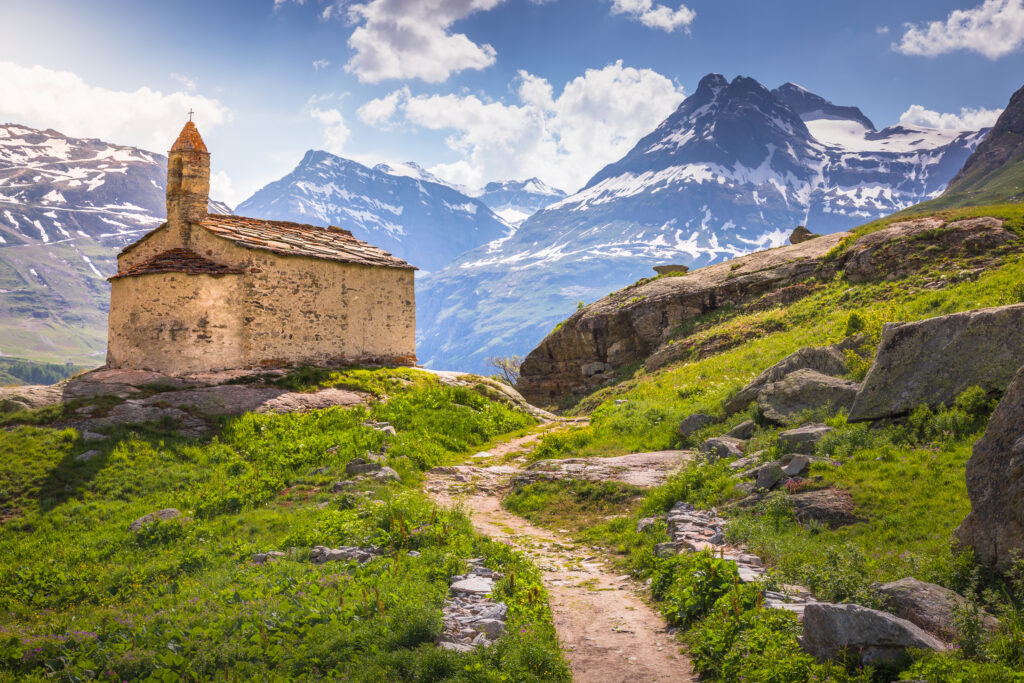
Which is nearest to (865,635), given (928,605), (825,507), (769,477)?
(928,605)

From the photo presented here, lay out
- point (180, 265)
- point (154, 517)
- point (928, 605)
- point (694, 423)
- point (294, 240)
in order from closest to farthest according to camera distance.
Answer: point (928, 605) < point (154, 517) < point (694, 423) < point (180, 265) < point (294, 240)

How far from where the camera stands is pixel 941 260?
29.0 m

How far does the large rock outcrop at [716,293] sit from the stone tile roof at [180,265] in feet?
72.5

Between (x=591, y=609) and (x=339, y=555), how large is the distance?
4.50 m

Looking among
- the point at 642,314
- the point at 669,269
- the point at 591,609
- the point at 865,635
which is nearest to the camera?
the point at 865,635

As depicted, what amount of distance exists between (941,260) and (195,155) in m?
34.0

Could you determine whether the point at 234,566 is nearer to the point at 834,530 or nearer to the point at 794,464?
the point at 834,530

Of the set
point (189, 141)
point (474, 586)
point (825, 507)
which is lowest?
point (474, 586)

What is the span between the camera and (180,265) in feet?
79.9

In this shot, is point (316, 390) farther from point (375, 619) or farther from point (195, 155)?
point (375, 619)

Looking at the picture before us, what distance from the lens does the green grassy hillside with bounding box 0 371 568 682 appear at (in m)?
7.71

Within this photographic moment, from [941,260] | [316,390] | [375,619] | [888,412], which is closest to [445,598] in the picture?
[375,619]

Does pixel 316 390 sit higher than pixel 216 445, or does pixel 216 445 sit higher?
pixel 316 390

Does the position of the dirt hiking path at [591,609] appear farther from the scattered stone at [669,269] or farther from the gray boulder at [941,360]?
the scattered stone at [669,269]
